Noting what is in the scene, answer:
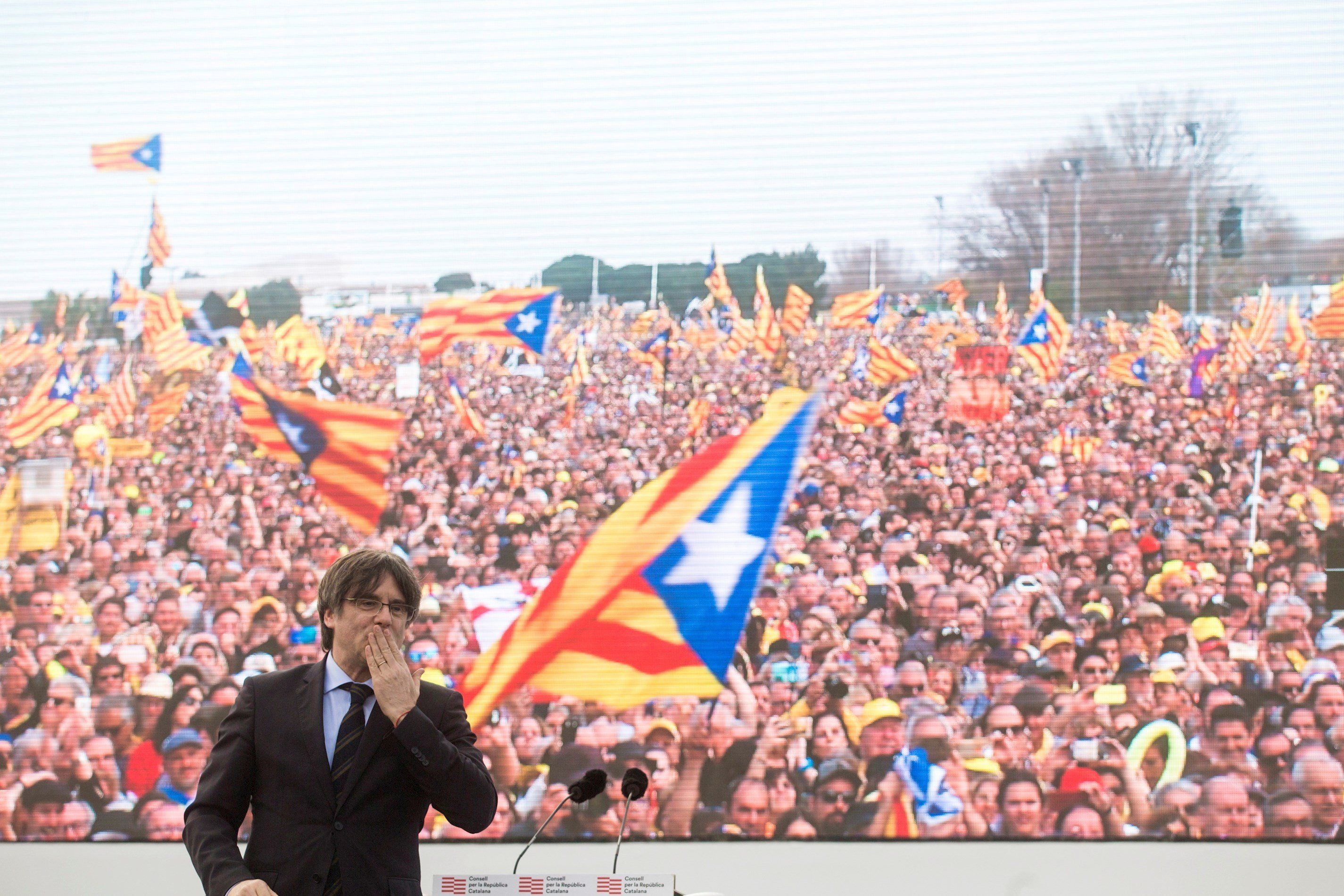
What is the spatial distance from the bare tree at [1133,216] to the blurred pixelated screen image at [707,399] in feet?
0.05

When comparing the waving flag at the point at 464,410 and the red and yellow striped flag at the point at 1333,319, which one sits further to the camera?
the waving flag at the point at 464,410

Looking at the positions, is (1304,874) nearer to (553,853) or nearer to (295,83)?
(553,853)

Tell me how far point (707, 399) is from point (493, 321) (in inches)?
32.6

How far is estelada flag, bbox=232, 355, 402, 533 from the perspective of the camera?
4.73 m

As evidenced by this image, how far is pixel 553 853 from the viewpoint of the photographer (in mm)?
4441

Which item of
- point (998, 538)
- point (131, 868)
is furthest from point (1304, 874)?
point (131, 868)

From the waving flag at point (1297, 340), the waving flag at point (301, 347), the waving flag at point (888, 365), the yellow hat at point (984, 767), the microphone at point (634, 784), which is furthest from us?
the waving flag at point (301, 347)

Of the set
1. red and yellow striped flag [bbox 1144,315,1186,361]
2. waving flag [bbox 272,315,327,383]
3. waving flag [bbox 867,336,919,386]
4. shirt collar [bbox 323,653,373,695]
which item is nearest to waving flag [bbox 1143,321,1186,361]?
red and yellow striped flag [bbox 1144,315,1186,361]

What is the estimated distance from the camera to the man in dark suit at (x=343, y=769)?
174 cm

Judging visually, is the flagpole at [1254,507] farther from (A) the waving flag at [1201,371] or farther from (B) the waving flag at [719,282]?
(B) the waving flag at [719,282]

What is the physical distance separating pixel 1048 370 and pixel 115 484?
11.1 ft

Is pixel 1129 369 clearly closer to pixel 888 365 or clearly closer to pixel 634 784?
pixel 888 365

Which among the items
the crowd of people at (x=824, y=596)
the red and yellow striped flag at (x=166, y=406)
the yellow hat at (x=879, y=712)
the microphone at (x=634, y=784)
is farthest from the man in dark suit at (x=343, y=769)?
the red and yellow striped flag at (x=166, y=406)

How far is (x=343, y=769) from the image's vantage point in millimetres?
1784
